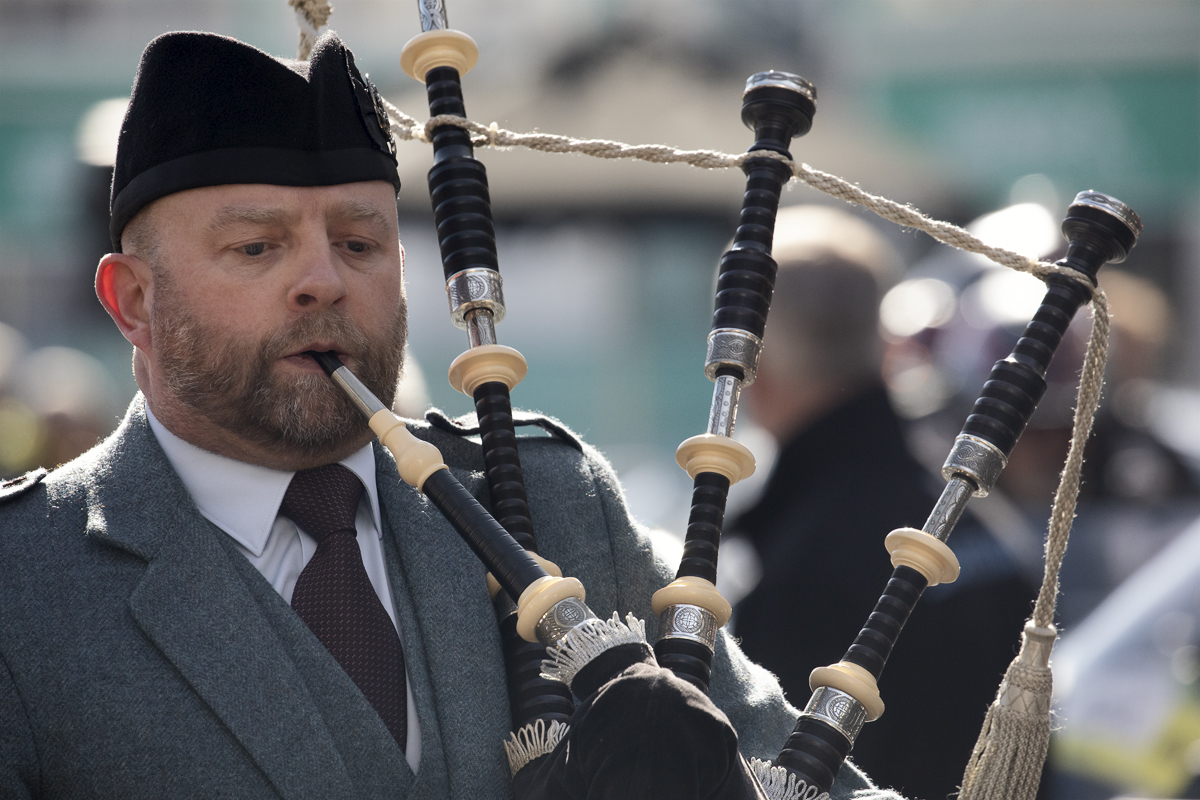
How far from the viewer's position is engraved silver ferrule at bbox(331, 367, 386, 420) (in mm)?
1745

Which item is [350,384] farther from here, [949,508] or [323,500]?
[949,508]

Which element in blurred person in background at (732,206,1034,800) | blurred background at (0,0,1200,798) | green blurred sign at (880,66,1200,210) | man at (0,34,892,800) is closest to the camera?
man at (0,34,892,800)

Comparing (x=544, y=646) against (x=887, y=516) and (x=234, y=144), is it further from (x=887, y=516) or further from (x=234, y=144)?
(x=887, y=516)

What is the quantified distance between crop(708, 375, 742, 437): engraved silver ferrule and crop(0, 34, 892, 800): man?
1.15 ft

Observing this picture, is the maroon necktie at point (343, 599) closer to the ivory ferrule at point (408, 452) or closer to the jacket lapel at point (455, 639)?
the jacket lapel at point (455, 639)

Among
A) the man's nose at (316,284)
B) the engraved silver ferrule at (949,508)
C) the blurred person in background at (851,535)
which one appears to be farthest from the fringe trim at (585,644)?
the blurred person in background at (851,535)

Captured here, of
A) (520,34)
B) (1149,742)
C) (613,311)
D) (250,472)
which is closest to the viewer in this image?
(250,472)

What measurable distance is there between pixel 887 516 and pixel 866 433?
0.23m

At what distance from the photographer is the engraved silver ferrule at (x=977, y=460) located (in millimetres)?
1743

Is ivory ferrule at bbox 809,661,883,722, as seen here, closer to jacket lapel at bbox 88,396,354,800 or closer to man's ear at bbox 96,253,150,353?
jacket lapel at bbox 88,396,354,800

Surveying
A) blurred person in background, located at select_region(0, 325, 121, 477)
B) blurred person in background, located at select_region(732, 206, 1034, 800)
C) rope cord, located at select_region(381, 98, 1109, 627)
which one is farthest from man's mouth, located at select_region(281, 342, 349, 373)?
blurred person in background, located at select_region(0, 325, 121, 477)

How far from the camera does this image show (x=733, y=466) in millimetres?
1739

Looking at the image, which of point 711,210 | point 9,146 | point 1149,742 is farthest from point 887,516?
point 9,146

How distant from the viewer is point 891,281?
3.48 meters
